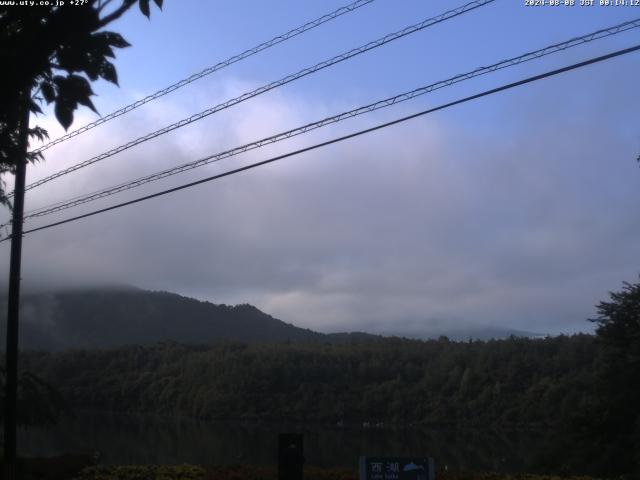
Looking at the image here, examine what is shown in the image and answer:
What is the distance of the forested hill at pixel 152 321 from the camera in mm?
113312

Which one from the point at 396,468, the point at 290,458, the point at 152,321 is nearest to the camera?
the point at 396,468

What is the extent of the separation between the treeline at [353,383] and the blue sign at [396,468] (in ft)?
99.5

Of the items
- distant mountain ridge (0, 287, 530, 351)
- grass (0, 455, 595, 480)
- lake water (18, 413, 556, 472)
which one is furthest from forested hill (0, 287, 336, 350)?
grass (0, 455, 595, 480)

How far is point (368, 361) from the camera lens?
64125 millimetres

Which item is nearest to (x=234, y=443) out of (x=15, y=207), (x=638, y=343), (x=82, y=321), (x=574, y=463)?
(x=574, y=463)

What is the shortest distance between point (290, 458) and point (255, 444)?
809 inches

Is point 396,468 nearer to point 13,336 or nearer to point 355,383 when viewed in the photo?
point 13,336

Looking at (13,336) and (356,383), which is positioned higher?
(13,336)

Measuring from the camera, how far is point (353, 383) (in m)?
57.8

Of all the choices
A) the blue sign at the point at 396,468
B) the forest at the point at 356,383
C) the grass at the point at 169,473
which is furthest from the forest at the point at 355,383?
the blue sign at the point at 396,468

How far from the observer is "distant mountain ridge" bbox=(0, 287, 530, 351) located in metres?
113

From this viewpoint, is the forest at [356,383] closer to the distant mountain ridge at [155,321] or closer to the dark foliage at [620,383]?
the dark foliage at [620,383]

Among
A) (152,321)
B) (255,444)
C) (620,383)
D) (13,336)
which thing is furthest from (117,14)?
(152,321)

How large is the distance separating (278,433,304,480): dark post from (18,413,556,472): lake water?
30.2 ft
